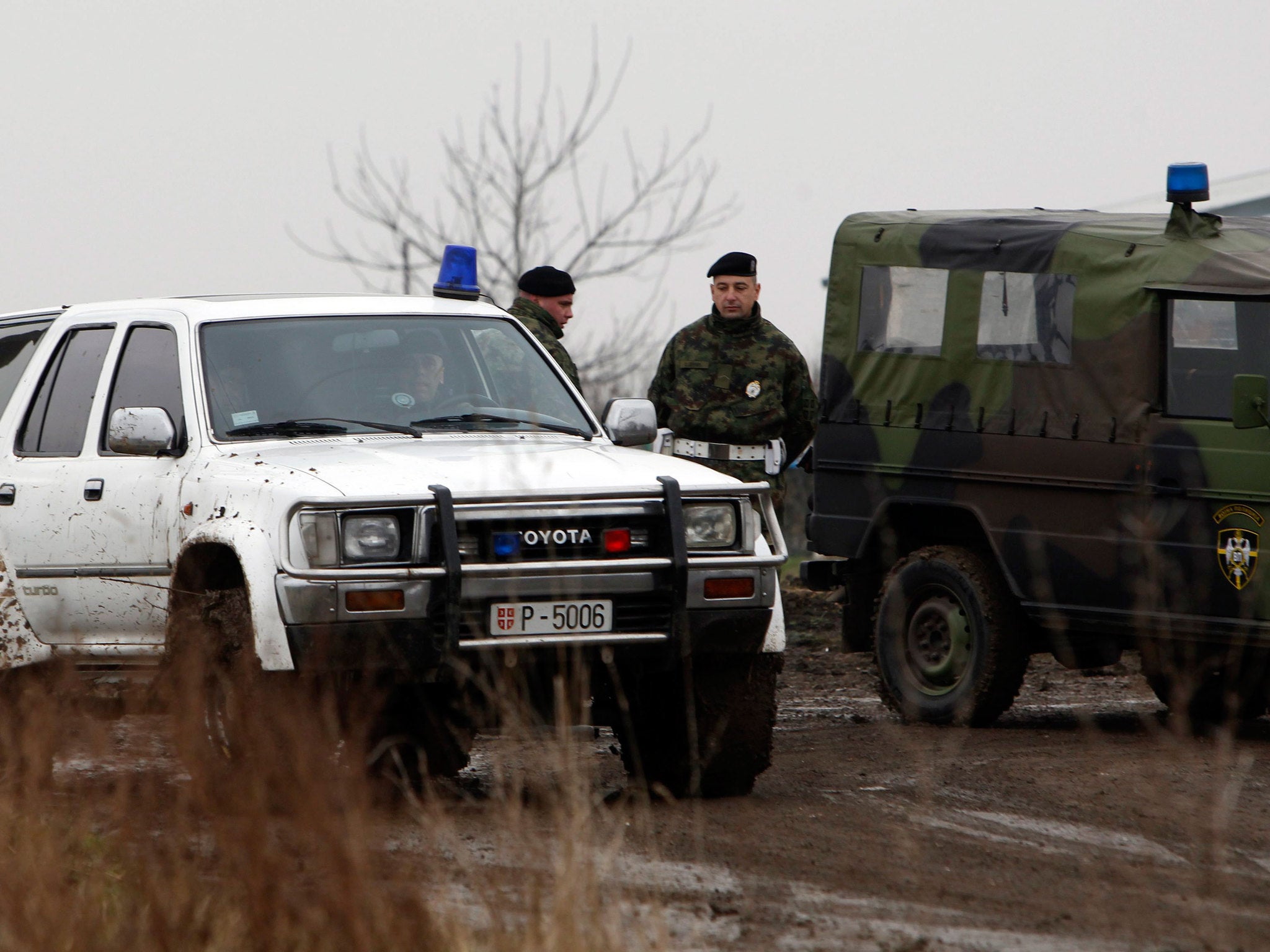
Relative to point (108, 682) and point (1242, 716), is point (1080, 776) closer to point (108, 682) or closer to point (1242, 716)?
point (1242, 716)

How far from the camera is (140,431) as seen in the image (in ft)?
22.5

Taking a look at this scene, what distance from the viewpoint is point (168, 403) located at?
734cm

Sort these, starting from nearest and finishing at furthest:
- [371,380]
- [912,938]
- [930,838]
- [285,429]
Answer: [912,938] → [930,838] → [285,429] → [371,380]

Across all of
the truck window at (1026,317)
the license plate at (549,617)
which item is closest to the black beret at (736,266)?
the truck window at (1026,317)

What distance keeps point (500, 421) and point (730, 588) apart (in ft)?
4.23

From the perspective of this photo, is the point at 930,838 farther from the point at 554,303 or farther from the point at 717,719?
the point at 554,303

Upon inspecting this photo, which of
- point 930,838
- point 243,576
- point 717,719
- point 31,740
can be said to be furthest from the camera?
point 717,719

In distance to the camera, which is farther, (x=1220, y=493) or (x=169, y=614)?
(x=1220, y=493)

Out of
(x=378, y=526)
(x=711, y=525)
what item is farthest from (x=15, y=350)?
(x=711, y=525)

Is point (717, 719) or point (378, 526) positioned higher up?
point (378, 526)

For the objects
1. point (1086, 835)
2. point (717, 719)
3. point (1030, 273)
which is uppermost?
point (1030, 273)

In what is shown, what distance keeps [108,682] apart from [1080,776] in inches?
137

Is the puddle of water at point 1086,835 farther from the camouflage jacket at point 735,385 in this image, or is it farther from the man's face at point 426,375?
the camouflage jacket at point 735,385

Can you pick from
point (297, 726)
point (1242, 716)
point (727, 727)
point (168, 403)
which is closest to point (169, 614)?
point (168, 403)
